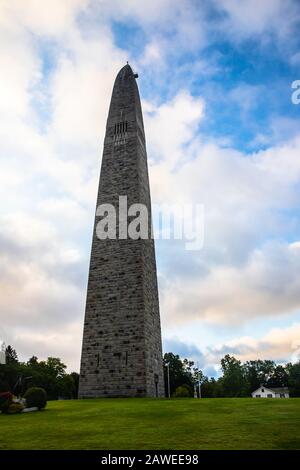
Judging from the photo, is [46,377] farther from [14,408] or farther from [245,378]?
[245,378]

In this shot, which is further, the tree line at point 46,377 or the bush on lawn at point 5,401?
the tree line at point 46,377

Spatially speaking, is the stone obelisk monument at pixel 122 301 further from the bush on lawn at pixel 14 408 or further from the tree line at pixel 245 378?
the tree line at pixel 245 378

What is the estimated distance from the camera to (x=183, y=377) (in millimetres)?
63406

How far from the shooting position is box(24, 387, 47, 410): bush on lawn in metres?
17.7

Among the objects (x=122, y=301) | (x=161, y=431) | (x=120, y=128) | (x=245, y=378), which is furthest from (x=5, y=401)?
(x=245, y=378)

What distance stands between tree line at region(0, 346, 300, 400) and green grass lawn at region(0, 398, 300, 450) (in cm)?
1212

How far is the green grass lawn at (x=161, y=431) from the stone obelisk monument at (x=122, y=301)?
11.9 metres

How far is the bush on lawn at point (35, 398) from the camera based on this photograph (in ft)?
58.1

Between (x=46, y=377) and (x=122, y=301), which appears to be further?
(x=46, y=377)

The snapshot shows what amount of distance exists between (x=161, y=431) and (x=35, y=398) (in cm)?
951

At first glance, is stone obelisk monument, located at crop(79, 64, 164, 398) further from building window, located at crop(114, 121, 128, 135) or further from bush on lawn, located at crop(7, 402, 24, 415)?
bush on lawn, located at crop(7, 402, 24, 415)

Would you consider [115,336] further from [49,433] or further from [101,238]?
[49,433]

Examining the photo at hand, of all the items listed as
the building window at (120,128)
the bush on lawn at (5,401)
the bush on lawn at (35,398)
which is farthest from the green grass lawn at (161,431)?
the building window at (120,128)

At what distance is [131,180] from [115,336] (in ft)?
39.8
